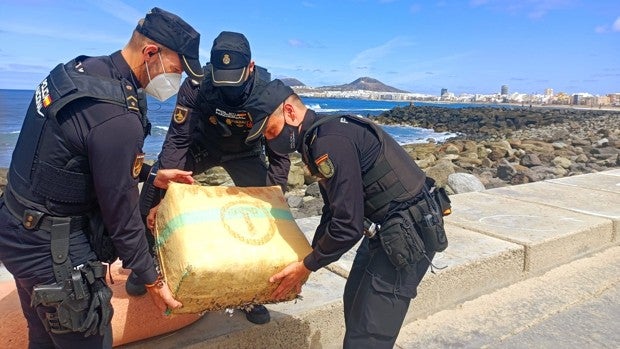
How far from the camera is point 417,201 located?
2.63 meters

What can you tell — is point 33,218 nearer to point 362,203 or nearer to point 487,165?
point 362,203

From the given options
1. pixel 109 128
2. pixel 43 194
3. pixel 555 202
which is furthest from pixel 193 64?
pixel 555 202

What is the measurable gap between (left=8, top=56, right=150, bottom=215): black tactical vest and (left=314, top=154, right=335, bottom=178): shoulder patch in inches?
30.4

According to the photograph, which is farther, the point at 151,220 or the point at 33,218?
the point at 151,220

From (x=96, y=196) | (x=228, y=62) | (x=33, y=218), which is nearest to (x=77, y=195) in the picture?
(x=96, y=196)

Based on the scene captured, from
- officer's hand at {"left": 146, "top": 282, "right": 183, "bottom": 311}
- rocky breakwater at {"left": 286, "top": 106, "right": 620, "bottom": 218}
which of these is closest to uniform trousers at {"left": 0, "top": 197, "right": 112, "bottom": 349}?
officer's hand at {"left": 146, "top": 282, "right": 183, "bottom": 311}

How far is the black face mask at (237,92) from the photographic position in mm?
3270

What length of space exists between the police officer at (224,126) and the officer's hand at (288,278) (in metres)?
0.59

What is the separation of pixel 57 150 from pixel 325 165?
1074 millimetres

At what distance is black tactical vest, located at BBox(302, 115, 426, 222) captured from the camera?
2520 mm

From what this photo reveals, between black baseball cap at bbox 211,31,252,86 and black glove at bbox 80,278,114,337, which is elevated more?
black baseball cap at bbox 211,31,252,86

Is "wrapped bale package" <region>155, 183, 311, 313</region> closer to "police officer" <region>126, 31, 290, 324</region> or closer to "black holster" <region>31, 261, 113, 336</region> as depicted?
"black holster" <region>31, 261, 113, 336</region>

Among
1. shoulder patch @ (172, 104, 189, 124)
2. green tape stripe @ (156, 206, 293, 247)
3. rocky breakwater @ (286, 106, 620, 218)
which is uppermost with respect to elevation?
shoulder patch @ (172, 104, 189, 124)

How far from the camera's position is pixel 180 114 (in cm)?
357
